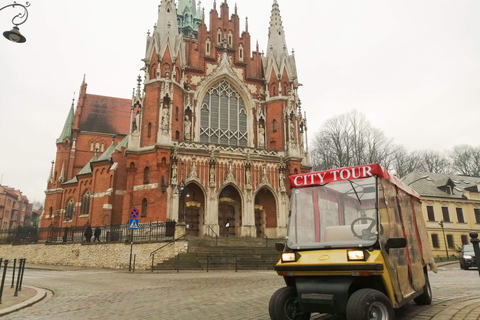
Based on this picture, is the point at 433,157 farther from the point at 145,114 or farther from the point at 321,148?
the point at 145,114

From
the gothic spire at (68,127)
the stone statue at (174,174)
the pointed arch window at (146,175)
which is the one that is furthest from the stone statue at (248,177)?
the gothic spire at (68,127)

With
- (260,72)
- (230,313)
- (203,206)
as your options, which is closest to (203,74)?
(260,72)

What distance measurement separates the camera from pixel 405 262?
215 inches

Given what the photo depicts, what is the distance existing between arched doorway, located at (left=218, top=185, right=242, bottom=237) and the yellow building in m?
18.3

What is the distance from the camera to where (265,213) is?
91.7 feet

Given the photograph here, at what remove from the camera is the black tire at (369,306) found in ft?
13.5

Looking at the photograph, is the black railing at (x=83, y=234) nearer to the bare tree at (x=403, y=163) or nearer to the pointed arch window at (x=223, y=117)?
the pointed arch window at (x=223, y=117)

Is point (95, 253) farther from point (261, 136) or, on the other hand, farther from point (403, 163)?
point (403, 163)

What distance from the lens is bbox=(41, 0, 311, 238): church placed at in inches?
1017

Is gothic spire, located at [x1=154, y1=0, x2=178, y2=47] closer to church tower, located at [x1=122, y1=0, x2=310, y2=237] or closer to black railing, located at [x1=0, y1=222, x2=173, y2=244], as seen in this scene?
church tower, located at [x1=122, y1=0, x2=310, y2=237]

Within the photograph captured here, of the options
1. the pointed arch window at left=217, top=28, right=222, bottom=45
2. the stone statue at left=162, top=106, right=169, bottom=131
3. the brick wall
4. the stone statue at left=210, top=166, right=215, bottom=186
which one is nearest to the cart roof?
the brick wall

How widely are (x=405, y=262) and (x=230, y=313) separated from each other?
2970 millimetres

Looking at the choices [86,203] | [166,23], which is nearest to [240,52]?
[166,23]

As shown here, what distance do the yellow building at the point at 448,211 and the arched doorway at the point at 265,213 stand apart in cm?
1563
